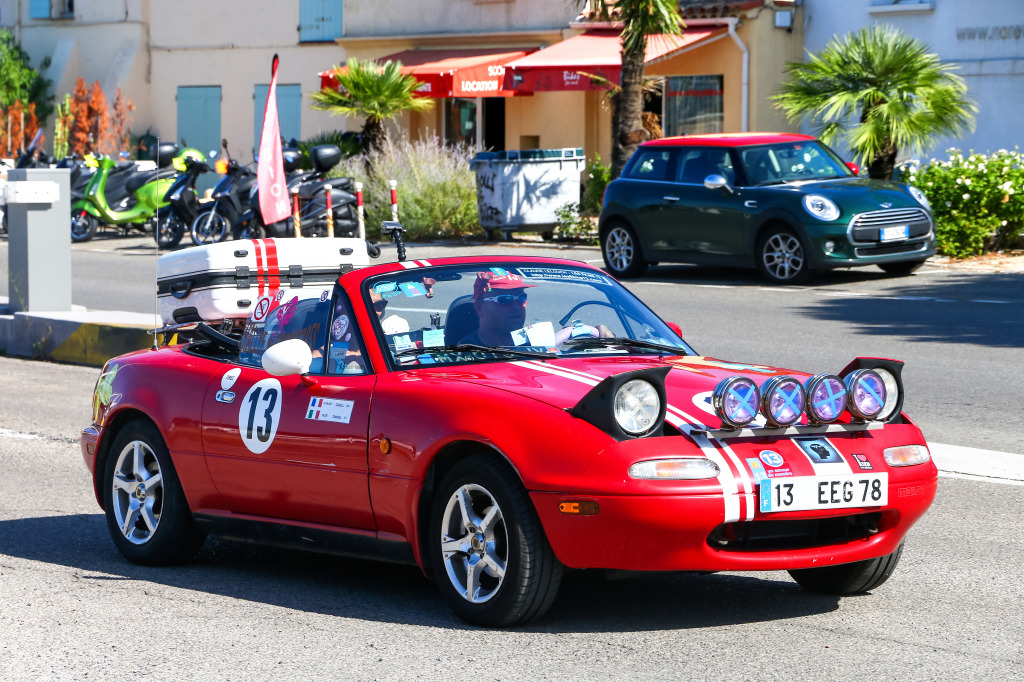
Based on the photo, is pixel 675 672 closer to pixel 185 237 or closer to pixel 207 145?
pixel 185 237

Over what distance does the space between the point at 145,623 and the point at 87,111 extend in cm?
3736

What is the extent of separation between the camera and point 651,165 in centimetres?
1969

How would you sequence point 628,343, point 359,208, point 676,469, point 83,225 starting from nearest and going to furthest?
point 676,469 → point 628,343 → point 359,208 → point 83,225

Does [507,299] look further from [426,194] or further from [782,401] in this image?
[426,194]

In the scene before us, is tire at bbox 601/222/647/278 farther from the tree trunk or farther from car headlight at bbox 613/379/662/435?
car headlight at bbox 613/379/662/435

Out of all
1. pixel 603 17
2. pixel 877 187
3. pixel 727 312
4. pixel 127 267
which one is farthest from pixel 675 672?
pixel 603 17

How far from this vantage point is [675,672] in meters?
4.95

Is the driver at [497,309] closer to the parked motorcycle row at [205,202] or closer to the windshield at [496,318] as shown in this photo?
the windshield at [496,318]

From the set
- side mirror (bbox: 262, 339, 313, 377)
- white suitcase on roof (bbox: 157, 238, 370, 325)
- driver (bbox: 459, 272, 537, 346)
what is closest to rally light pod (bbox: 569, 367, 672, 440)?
driver (bbox: 459, 272, 537, 346)

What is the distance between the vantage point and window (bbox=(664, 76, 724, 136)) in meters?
31.3

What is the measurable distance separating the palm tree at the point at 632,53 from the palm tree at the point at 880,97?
259 cm

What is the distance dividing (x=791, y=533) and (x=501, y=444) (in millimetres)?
1027

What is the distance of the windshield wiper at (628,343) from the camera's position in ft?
20.3

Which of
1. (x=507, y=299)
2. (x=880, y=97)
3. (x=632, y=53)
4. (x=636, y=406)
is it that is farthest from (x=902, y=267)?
(x=636, y=406)
